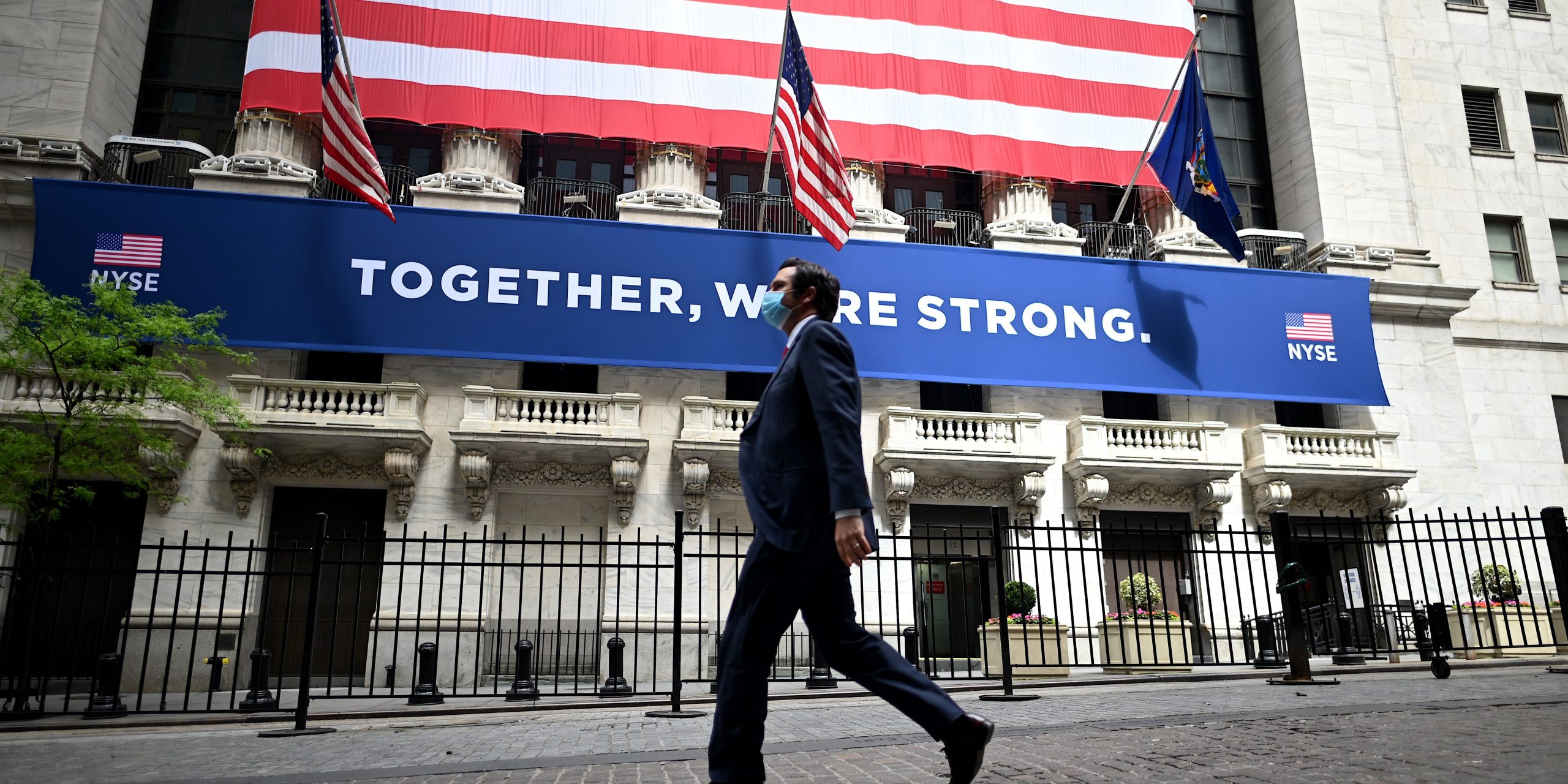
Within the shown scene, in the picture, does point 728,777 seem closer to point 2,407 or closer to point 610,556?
point 610,556

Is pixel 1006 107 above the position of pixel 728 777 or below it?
above

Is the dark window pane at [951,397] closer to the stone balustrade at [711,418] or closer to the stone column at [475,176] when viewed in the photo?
the stone balustrade at [711,418]

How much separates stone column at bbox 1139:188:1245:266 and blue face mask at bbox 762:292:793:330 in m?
22.5

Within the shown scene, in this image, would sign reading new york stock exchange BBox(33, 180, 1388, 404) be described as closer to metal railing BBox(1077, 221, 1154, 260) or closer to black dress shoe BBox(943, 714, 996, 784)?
metal railing BBox(1077, 221, 1154, 260)

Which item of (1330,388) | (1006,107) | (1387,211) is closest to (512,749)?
(1006,107)

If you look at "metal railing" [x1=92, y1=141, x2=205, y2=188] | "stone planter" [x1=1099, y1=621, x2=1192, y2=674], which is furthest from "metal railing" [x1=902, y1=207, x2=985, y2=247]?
"metal railing" [x1=92, y1=141, x2=205, y2=188]

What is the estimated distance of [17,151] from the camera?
2061 cm

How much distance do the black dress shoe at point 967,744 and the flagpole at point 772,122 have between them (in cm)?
1561

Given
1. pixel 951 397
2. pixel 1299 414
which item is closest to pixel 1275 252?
pixel 1299 414

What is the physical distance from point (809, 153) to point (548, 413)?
747cm

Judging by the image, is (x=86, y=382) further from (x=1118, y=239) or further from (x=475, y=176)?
(x=1118, y=239)

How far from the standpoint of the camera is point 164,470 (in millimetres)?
18906

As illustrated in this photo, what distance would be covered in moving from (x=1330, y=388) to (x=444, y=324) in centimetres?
2039

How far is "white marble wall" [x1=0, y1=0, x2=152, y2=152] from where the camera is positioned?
69.8ft
